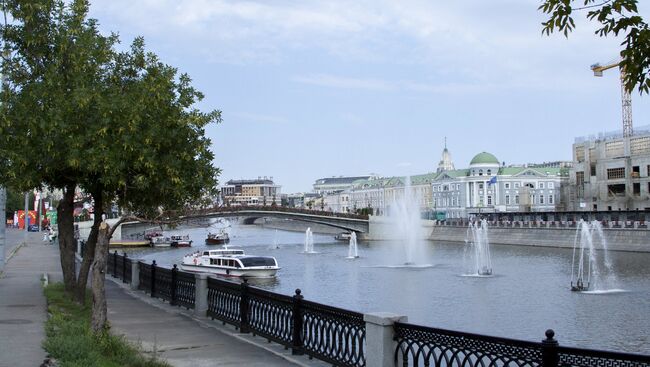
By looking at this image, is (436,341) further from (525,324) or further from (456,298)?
(456,298)

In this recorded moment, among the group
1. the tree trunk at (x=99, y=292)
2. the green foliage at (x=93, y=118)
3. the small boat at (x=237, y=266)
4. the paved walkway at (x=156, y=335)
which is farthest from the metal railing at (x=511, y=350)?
the small boat at (x=237, y=266)

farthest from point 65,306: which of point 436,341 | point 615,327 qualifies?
point 615,327

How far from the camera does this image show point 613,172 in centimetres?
9894

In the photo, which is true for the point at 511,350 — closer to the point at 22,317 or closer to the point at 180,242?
the point at 22,317

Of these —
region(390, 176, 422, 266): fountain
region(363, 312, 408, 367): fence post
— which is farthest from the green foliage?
region(390, 176, 422, 266): fountain

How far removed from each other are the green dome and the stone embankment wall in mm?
51235

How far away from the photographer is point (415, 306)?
99.3 feet

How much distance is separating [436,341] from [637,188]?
95.6 m

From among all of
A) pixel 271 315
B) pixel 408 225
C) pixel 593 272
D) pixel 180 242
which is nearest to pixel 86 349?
pixel 271 315

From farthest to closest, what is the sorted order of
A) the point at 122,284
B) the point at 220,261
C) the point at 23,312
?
the point at 220,261 → the point at 122,284 → the point at 23,312

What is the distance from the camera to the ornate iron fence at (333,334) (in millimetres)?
10992

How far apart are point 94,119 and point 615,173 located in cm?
9431

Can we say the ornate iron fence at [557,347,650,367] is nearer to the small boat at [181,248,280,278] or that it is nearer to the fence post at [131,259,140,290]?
the fence post at [131,259,140,290]

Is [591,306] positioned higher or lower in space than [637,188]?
lower
